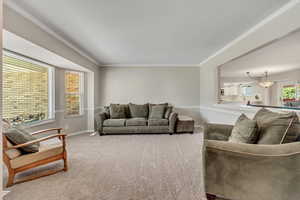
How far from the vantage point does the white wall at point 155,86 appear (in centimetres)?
574

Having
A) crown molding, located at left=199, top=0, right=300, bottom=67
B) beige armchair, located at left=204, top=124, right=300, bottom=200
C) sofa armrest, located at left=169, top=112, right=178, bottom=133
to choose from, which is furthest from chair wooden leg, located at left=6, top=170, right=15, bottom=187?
crown molding, located at left=199, top=0, right=300, bottom=67

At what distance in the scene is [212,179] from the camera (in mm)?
1334

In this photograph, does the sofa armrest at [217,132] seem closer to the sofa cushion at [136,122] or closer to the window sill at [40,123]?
the sofa cushion at [136,122]

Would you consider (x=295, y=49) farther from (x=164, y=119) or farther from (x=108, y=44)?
(x=108, y=44)

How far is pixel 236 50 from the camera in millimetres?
3311

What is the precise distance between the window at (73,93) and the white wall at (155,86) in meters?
0.96

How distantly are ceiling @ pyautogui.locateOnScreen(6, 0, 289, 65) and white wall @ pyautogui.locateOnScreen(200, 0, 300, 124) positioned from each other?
13 cm

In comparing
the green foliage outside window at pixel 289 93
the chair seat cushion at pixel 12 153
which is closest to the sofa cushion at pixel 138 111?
the chair seat cushion at pixel 12 153

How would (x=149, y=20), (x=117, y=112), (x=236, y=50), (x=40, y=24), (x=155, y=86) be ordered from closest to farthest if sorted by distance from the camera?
(x=149, y=20), (x=40, y=24), (x=236, y=50), (x=117, y=112), (x=155, y=86)

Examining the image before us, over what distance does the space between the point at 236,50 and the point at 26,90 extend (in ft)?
15.3

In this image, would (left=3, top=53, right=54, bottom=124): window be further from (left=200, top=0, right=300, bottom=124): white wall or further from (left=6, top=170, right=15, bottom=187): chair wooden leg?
(left=200, top=0, right=300, bottom=124): white wall

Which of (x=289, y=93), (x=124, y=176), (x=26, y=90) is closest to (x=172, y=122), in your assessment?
(x=124, y=176)

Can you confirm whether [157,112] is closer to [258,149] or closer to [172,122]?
[172,122]

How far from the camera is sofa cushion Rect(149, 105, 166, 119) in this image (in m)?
4.85
